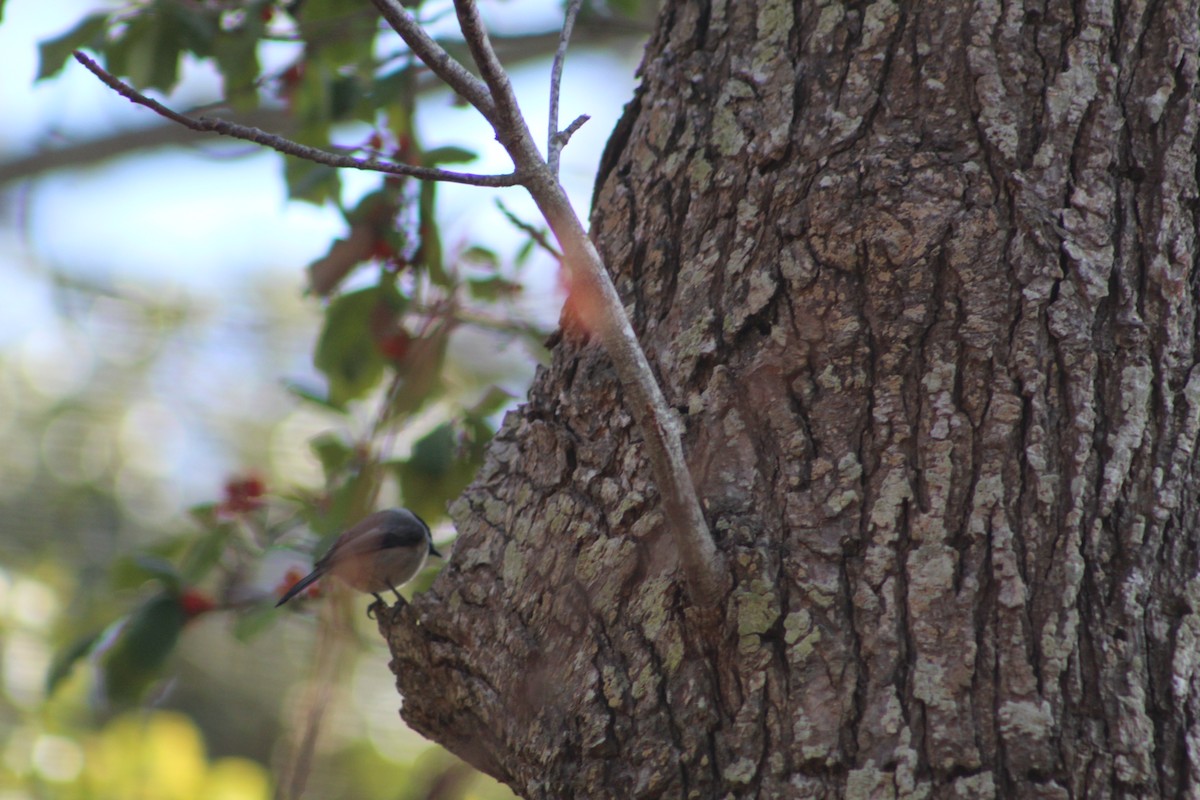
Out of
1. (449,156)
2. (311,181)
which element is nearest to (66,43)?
(311,181)

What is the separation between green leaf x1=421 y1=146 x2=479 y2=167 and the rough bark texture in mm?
652

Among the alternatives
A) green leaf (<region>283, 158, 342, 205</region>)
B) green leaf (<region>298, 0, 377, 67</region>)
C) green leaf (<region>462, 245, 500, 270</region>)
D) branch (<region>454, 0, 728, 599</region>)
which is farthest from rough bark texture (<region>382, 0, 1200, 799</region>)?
green leaf (<region>298, 0, 377, 67</region>)

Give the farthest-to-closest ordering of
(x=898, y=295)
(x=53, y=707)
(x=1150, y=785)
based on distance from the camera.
Result: 1. (x=53, y=707)
2. (x=898, y=295)
3. (x=1150, y=785)

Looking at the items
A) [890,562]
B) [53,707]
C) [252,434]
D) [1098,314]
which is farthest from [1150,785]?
[252,434]

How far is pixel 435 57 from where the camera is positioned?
945mm

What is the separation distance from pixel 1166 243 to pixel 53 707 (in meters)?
4.58

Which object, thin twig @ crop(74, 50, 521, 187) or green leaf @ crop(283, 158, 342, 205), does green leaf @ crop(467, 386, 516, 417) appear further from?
thin twig @ crop(74, 50, 521, 187)

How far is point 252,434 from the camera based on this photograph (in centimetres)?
618

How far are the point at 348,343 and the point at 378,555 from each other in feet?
1.44

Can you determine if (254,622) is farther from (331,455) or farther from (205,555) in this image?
(331,455)

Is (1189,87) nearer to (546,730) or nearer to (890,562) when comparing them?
(890,562)

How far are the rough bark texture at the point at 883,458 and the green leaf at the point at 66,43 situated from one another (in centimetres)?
131

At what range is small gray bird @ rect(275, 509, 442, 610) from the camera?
199 centimetres

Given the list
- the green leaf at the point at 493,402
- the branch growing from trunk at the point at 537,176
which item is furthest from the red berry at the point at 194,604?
the branch growing from trunk at the point at 537,176
